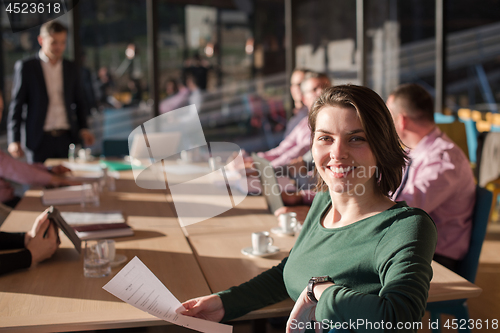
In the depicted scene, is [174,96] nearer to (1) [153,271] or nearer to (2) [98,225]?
(2) [98,225]

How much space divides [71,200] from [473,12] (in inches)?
225

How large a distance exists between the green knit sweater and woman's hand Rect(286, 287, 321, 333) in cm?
6

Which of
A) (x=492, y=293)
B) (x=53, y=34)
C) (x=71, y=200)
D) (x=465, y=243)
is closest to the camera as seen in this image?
(x=465, y=243)

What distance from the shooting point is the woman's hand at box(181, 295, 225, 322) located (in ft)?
4.25

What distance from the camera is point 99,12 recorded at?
5.39 meters

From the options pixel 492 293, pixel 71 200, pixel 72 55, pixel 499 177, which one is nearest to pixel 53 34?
pixel 72 55

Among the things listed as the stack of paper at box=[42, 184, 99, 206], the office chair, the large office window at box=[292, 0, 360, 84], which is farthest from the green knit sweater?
the large office window at box=[292, 0, 360, 84]

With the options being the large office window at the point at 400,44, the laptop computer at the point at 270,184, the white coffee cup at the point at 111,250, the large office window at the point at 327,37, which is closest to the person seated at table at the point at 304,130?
the laptop computer at the point at 270,184

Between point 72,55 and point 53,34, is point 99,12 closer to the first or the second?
point 72,55

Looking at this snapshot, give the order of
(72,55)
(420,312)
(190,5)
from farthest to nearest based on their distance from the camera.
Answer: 1. (190,5)
2. (72,55)
3. (420,312)

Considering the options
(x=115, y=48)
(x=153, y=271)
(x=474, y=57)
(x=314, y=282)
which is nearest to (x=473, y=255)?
(x=314, y=282)

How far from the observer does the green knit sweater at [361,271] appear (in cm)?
101

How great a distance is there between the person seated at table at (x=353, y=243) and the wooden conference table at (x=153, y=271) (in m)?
0.10

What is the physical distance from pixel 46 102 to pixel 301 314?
12.5ft
